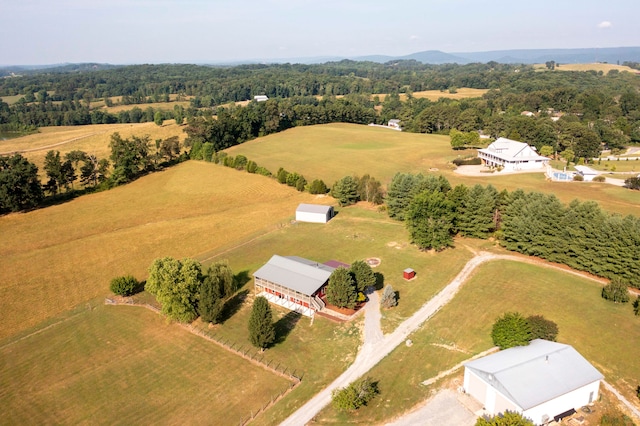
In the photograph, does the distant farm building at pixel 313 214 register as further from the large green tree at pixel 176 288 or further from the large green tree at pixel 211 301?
the large green tree at pixel 176 288

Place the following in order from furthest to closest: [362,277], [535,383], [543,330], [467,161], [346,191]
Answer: [467,161] → [346,191] → [362,277] → [543,330] → [535,383]

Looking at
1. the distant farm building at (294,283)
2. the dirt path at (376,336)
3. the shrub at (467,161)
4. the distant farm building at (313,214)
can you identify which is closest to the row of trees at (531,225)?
the dirt path at (376,336)

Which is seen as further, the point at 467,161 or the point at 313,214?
the point at 467,161

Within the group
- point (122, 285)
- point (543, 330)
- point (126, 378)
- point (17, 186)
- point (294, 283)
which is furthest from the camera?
point (17, 186)

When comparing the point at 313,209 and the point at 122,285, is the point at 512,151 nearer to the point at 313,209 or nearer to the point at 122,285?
the point at 313,209

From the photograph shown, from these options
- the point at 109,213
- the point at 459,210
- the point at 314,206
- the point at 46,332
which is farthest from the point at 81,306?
the point at 459,210

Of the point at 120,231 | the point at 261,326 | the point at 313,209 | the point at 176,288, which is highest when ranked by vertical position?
the point at 176,288

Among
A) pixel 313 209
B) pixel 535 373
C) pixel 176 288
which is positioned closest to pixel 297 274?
pixel 176 288
